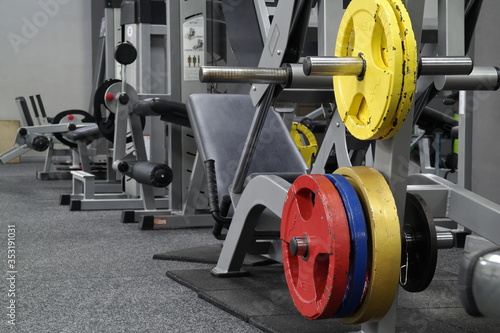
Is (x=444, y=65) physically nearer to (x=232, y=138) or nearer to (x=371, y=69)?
(x=371, y=69)

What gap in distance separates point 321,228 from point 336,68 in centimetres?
31

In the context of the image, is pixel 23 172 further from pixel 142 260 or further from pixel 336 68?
pixel 336 68

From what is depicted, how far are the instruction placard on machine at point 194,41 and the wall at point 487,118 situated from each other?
1.46m

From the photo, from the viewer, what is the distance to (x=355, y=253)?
1243mm

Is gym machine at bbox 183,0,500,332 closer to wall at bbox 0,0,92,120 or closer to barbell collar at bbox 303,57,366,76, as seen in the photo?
barbell collar at bbox 303,57,366,76

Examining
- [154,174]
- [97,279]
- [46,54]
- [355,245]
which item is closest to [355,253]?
[355,245]

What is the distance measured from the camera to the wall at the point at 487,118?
2609 millimetres

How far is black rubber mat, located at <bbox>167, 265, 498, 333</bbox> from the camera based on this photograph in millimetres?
1613

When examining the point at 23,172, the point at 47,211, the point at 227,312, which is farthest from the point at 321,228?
the point at 23,172

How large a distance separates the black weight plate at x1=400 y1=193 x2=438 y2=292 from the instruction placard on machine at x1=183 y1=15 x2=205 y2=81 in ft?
7.57

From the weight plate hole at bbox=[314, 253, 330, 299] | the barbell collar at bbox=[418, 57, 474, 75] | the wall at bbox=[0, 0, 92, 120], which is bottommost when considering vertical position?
the weight plate hole at bbox=[314, 253, 330, 299]

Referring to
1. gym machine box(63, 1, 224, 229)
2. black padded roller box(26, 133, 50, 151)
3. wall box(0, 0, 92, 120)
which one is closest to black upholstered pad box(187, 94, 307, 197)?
gym machine box(63, 1, 224, 229)

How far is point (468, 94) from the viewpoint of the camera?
273 centimetres

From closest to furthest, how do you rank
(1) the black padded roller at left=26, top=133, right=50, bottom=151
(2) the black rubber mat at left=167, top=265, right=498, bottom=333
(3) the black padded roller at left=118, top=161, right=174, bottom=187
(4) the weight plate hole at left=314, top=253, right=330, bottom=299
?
(4) the weight plate hole at left=314, top=253, right=330, bottom=299 < (2) the black rubber mat at left=167, top=265, right=498, bottom=333 < (3) the black padded roller at left=118, top=161, right=174, bottom=187 < (1) the black padded roller at left=26, top=133, right=50, bottom=151
